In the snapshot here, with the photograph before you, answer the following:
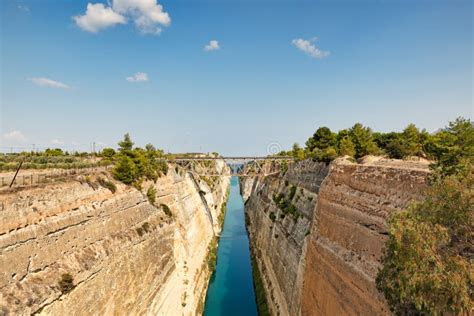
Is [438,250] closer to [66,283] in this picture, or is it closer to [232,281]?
[66,283]

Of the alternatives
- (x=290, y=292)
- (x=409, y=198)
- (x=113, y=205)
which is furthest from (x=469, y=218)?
(x=113, y=205)

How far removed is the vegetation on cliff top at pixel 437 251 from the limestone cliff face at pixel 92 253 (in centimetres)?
1095

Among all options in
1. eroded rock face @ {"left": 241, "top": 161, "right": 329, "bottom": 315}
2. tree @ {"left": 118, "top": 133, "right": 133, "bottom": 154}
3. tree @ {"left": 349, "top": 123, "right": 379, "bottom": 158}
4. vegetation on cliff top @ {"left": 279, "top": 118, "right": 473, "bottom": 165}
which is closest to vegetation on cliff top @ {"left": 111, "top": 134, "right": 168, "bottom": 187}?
tree @ {"left": 118, "top": 133, "right": 133, "bottom": 154}

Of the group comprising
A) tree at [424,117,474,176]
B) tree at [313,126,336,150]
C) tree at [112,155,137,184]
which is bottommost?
tree at [112,155,137,184]

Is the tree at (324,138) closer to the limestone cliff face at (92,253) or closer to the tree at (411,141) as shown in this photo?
the tree at (411,141)

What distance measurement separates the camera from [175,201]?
28.9 metres

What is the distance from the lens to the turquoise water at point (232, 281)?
25.4 metres

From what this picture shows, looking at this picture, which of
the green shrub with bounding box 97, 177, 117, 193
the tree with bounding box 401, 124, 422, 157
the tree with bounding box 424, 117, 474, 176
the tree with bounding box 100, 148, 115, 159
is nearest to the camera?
the tree with bounding box 424, 117, 474, 176

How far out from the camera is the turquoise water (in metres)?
25.4

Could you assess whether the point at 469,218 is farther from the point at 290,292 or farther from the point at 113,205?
the point at 113,205

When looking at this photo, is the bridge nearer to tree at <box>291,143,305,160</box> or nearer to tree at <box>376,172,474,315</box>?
tree at <box>291,143,305,160</box>

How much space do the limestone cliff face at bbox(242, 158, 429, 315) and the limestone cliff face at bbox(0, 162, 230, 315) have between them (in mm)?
7635

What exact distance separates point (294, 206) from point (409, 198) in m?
14.2

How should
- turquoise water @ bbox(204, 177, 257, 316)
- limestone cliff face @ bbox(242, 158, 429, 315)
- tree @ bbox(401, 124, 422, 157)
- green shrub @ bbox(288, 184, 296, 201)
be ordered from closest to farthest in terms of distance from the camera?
limestone cliff face @ bbox(242, 158, 429, 315)
tree @ bbox(401, 124, 422, 157)
turquoise water @ bbox(204, 177, 257, 316)
green shrub @ bbox(288, 184, 296, 201)
